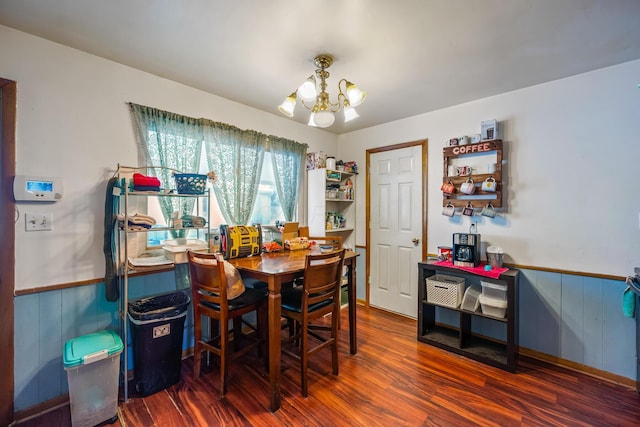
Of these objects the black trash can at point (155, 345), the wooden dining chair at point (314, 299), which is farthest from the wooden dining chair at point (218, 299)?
the wooden dining chair at point (314, 299)

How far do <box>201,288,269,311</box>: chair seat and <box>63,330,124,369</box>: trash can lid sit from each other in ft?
1.89

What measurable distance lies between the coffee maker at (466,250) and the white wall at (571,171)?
0.81ft

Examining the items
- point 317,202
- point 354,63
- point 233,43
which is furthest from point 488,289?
point 233,43

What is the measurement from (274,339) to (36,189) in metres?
1.82

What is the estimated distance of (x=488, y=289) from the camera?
8.26 feet

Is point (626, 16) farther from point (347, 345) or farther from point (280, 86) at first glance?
point (347, 345)

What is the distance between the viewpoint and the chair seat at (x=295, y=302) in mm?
2081

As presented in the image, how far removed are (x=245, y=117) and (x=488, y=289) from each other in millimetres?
2948

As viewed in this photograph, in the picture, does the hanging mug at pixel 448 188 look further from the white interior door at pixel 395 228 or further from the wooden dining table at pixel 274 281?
the wooden dining table at pixel 274 281

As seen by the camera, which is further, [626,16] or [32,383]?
[32,383]

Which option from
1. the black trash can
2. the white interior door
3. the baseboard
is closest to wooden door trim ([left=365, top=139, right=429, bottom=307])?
the white interior door

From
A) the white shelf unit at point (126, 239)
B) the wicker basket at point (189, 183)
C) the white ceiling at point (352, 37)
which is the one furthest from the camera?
the wicker basket at point (189, 183)

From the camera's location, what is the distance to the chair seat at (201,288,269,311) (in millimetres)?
2014

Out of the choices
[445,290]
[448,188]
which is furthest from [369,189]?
[445,290]
